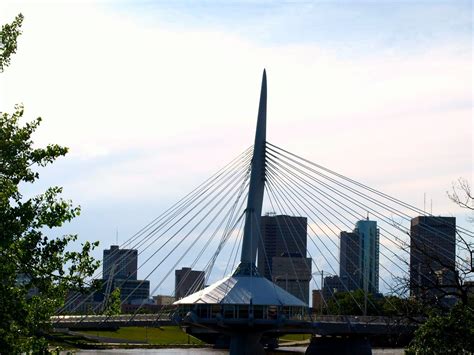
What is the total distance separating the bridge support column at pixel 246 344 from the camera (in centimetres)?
9611

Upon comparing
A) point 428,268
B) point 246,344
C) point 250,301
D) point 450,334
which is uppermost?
point 250,301

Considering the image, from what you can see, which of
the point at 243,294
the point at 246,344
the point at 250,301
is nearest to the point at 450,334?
the point at 250,301

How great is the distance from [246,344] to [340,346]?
18.4m

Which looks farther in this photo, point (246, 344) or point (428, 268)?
point (246, 344)

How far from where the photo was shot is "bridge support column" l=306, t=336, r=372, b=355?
10881 centimetres

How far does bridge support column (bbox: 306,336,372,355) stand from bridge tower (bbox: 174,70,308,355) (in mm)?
13534

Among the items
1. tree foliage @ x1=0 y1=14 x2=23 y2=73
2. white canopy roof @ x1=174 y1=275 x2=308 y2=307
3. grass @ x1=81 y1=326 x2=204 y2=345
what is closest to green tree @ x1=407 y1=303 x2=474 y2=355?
tree foliage @ x1=0 y1=14 x2=23 y2=73

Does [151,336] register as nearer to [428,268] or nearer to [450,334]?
[428,268]

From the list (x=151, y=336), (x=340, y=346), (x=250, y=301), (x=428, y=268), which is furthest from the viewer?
(x=151, y=336)

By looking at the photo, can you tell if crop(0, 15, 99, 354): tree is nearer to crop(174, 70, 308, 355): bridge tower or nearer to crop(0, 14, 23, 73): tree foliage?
crop(0, 14, 23, 73): tree foliage

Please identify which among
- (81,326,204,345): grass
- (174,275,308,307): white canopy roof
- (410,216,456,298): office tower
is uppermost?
(174,275,308,307): white canopy roof

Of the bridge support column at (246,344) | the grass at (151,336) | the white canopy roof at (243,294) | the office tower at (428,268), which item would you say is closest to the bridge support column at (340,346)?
the white canopy roof at (243,294)

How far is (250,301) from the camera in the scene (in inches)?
3652

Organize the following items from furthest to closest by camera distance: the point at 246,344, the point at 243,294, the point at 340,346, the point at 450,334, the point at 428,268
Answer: the point at 340,346
the point at 246,344
the point at 243,294
the point at 428,268
the point at 450,334
